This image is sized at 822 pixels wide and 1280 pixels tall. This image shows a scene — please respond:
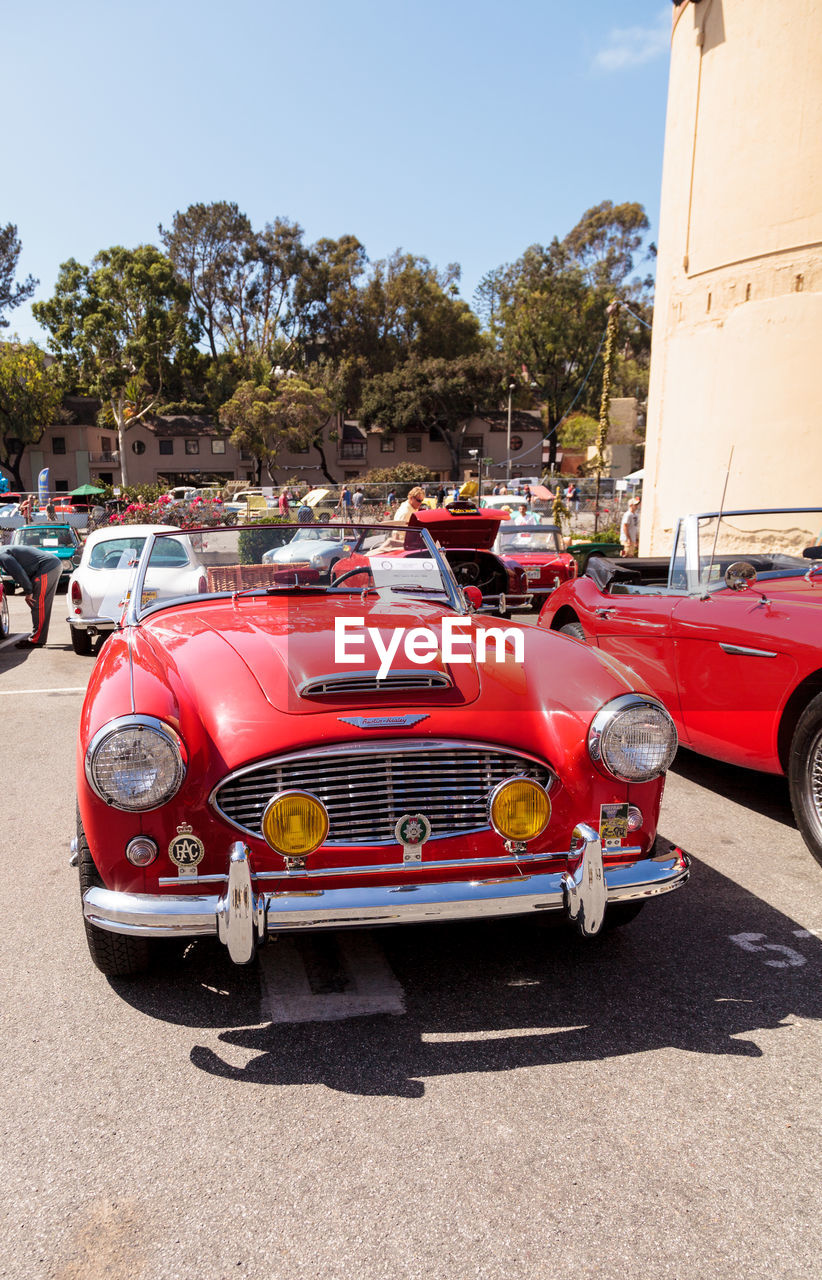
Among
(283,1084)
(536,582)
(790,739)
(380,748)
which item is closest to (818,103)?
(536,582)

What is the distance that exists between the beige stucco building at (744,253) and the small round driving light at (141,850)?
12187 millimetres

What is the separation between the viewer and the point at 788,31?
12133 millimetres

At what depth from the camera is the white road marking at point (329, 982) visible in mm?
2791

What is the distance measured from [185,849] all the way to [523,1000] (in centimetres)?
117

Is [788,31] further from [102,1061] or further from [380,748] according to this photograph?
[102,1061]

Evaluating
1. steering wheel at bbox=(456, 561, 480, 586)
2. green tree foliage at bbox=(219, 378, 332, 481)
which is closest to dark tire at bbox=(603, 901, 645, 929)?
steering wheel at bbox=(456, 561, 480, 586)

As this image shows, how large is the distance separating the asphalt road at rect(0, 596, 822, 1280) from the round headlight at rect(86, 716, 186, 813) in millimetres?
738

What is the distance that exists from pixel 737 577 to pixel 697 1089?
295 cm

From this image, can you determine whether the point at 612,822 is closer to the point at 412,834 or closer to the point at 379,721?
the point at 412,834

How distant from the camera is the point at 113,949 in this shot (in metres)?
2.83

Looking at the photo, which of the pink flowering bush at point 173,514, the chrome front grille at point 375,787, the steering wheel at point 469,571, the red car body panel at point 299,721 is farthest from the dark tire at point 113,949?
the pink flowering bush at point 173,514

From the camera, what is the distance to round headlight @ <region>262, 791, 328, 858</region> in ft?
8.44

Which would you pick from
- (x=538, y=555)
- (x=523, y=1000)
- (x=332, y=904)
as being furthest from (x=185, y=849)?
(x=538, y=555)

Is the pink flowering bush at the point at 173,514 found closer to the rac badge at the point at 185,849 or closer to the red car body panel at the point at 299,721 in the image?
the red car body panel at the point at 299,721
